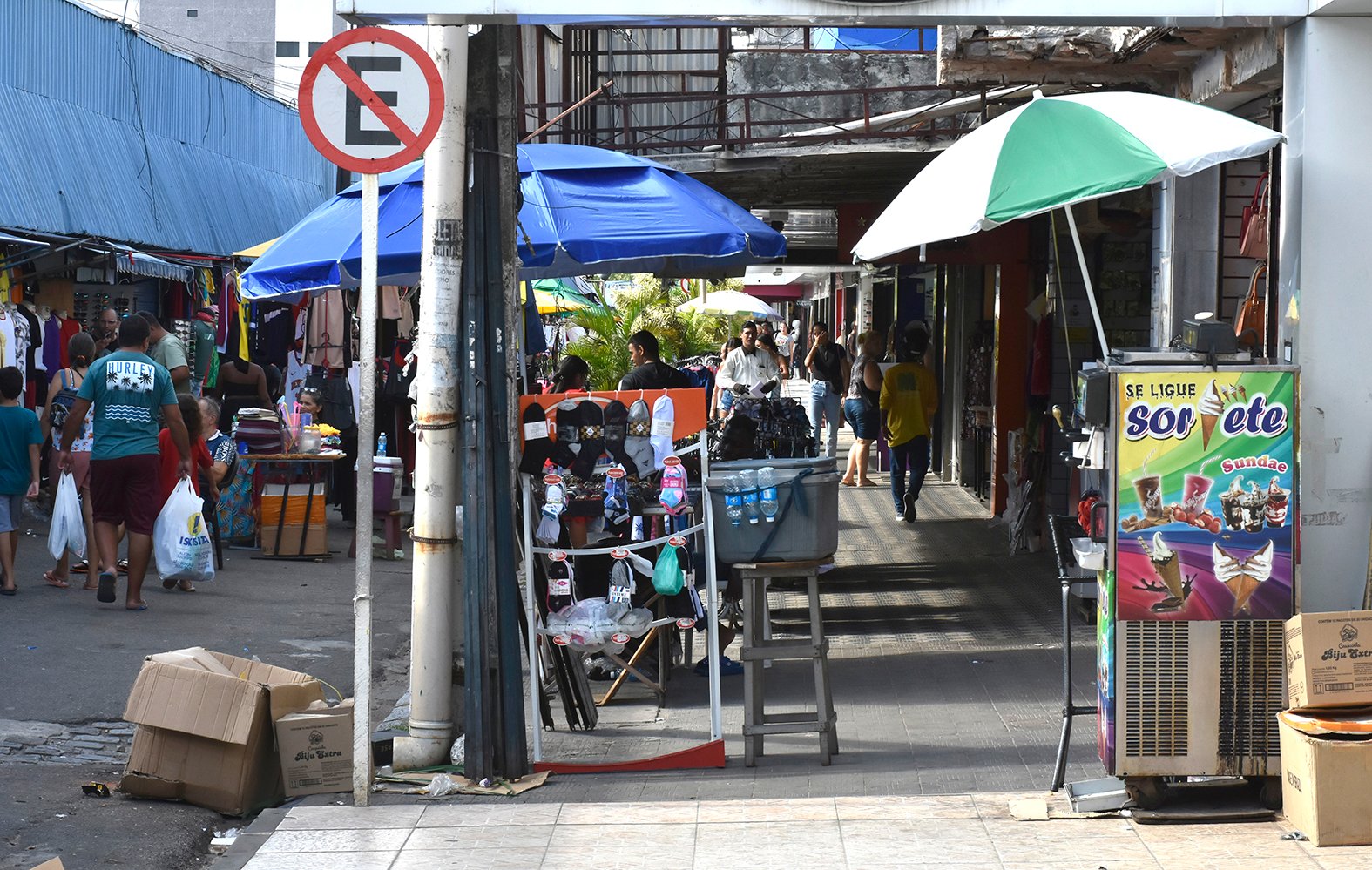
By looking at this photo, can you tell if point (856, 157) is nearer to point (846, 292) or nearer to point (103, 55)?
point (103, 55)

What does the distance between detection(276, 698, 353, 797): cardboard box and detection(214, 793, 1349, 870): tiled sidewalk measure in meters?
0.53

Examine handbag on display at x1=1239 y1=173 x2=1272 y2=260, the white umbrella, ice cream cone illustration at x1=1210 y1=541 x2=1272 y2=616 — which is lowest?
ice cream cone illustration at x1=1210 y1=541 x2=1272 y2=616

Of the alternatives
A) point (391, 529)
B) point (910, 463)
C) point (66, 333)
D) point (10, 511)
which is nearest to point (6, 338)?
point (66, 333)

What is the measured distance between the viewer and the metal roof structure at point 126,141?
13.7 metres

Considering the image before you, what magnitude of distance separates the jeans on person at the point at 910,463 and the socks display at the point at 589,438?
8.69m

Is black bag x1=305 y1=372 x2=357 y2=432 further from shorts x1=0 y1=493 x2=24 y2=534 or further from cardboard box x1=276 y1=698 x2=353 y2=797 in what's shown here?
cardboard box x1=276 y1=698 x2=353 y2=797

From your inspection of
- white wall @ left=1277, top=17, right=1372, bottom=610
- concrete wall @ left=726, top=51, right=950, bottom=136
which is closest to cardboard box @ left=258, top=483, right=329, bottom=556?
concrete wall @ left=726, top=51, right=950, bottom=136

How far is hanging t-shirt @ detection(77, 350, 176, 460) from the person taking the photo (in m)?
9.18

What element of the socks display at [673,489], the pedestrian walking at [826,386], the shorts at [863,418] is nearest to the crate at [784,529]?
the socks display at [673,489]

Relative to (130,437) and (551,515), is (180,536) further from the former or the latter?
(551,515)

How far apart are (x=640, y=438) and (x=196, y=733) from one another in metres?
2.24

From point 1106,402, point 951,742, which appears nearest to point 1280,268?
point 1106,402

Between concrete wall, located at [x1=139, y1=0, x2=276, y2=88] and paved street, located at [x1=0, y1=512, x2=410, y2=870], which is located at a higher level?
concrete wall, located at [x1=139, y1=0, x2=276, y2=88]

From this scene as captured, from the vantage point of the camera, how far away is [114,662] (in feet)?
26.6
